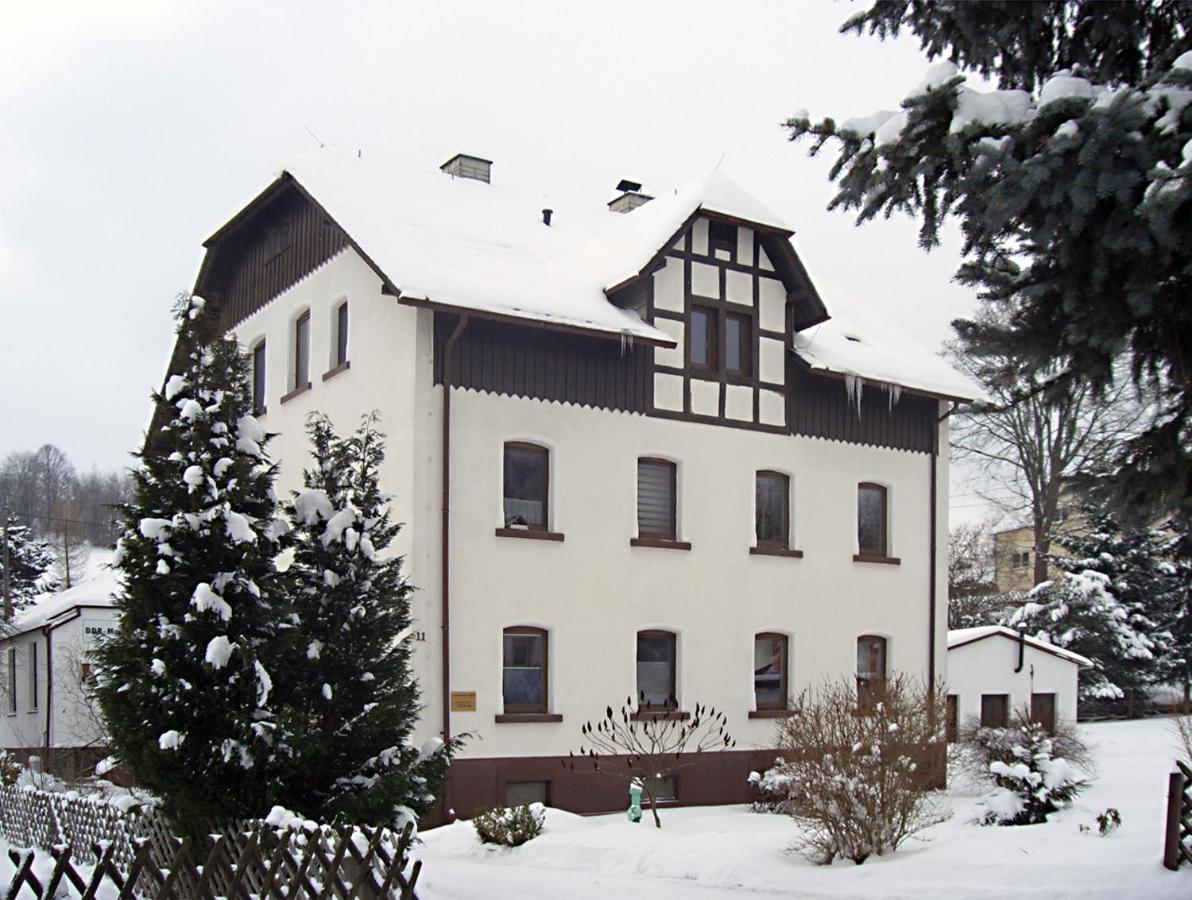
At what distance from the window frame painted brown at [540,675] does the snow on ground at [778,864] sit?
197 centimetres

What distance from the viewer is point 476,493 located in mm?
19688

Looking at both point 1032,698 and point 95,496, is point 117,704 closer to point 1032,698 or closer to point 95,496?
point 1032,698

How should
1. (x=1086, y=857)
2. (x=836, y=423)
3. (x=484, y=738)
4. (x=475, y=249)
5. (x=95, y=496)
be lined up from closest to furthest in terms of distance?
(x=1086, y=857) < (x=484, y=738) < (x=475, y=249) < (x=836, y=423) < (x=95, y=496)

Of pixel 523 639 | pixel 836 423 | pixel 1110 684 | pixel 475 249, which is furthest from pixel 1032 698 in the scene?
pixel 475 249

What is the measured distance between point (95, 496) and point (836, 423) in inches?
3282

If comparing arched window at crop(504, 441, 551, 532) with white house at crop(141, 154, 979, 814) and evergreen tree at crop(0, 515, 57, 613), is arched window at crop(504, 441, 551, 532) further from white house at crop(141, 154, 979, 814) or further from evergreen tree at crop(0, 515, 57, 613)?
evergreen tree at crop(0, 515, 57, 613)

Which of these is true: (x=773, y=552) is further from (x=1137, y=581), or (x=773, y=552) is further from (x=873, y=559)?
(x=1137, y=581)

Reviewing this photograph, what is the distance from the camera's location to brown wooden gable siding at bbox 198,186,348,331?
2258 centimetres

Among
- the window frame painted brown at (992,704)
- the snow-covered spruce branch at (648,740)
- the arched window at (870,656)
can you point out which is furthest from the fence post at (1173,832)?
the window frame painted brown at (992,704)

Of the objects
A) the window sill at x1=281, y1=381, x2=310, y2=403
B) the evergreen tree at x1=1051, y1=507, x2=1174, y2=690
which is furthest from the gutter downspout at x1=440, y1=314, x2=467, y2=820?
the evergreen tree at x1=1051, y1=507, x2=1174, y2=690

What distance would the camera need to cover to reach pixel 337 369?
21.6 meters

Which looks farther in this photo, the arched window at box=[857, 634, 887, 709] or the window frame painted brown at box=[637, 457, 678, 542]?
the arched window at box=[857, 634, 887, 709]

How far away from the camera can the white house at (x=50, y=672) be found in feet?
102

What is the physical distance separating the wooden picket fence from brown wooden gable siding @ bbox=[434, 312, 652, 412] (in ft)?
34.0
